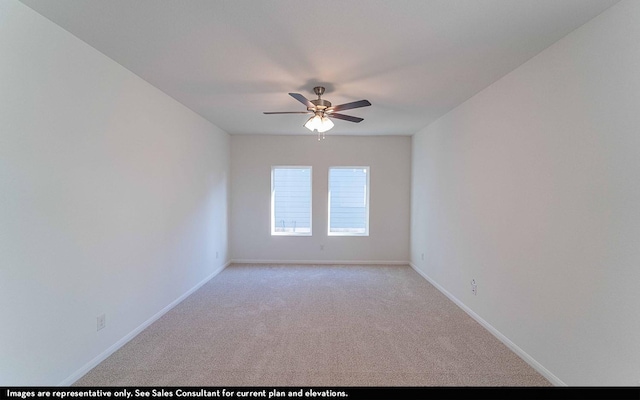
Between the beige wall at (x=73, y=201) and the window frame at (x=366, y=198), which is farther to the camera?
the window frame at (x=366, y=198)

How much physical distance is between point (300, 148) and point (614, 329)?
4749 millimetres

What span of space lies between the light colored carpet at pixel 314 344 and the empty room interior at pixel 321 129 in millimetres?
22

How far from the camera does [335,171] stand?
222 inches

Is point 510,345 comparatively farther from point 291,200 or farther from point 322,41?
point 291,200

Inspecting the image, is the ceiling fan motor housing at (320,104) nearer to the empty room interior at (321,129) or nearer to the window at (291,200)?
the empty room interior at (321,129)

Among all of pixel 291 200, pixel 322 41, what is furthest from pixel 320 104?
pixel 291 200

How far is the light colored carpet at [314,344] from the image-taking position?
82.2 inches

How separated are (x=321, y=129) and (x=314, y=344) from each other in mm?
2158

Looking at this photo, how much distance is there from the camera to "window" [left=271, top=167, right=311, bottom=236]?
5.64m

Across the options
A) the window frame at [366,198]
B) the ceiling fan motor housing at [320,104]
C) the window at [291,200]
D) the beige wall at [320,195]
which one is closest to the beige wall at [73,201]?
the ceiling fan motor housing at [320,104]

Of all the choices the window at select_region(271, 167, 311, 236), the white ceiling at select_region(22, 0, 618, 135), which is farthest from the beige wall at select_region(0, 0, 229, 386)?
the window at select_region(271, 167, 311, 236)

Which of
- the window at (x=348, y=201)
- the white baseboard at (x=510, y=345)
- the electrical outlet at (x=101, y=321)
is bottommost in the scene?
the white baseboard at (x=510, y=345)

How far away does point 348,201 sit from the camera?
566 cm

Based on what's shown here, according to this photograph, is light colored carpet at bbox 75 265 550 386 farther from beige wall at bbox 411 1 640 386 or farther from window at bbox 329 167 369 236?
window at bbox 329 167 369 236
